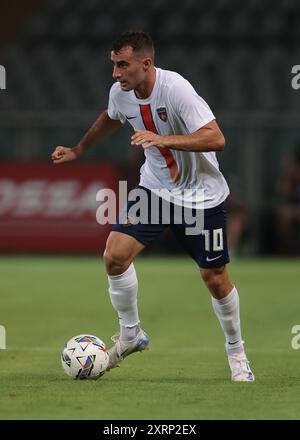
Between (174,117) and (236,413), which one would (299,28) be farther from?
(236,413)

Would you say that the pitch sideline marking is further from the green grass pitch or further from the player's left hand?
the player's left hand

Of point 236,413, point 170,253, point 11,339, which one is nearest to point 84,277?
point 170,253

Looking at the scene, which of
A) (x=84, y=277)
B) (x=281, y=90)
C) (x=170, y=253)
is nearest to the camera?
(x=84, y=277)

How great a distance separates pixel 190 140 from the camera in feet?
20.3

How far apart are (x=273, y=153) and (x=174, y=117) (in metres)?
12.6

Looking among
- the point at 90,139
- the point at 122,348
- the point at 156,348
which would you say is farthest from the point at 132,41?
the point at 156,348

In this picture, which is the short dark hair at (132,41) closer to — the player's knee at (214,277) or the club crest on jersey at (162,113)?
the club crest on jersey at (162,113)

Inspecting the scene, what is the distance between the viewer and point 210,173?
22.3ft

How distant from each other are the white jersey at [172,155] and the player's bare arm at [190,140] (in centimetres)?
22

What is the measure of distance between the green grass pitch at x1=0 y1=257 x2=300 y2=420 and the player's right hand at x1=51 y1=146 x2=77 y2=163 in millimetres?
1386

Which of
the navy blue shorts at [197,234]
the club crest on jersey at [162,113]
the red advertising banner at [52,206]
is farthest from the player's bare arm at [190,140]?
the red advertising banner at [52,206]

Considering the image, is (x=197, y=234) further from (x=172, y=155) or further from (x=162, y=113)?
(x=162, y=113)

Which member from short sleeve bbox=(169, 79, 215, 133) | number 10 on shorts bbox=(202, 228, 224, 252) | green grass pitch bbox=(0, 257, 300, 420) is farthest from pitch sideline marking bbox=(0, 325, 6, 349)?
short sleeve bbox=(169, 79, 215, 133)
